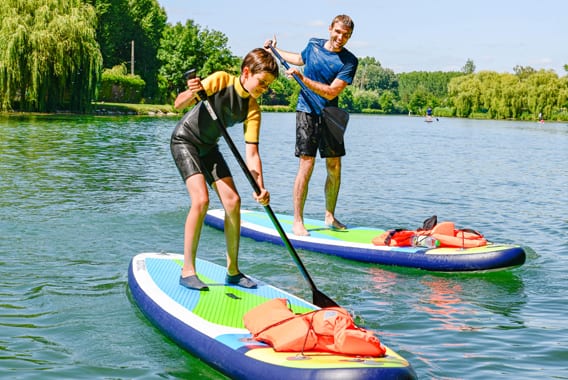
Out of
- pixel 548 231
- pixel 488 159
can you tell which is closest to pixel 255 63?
pixel 548 231

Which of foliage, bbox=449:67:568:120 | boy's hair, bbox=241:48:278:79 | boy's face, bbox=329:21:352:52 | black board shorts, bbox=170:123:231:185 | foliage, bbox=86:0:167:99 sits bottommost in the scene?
black board shorts, bbox=170:123:231:185

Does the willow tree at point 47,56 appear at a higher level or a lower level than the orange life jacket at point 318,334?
higher

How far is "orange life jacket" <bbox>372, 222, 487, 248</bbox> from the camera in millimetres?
7879

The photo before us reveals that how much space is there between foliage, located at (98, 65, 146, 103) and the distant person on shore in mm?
49261

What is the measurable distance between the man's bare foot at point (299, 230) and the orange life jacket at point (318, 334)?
388 centimetres

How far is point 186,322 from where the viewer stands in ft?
16.9

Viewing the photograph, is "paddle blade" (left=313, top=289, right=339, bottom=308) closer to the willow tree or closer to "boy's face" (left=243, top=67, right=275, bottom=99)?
"boy's face" (left=243, top=67, right=275, bottom=99)

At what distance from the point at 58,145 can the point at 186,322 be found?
723 inches

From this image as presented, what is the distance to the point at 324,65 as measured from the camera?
8594 millimetres

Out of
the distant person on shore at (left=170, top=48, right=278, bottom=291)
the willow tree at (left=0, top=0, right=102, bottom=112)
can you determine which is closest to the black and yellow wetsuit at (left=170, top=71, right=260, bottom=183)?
the distant person on shore at (left=170, top=48, right=278, bottom=291)

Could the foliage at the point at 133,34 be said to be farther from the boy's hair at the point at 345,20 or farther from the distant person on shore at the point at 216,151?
the distant person on shore at the point at 216,151

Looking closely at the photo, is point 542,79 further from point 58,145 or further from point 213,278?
point 213,278

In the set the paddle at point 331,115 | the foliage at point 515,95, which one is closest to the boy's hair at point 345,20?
the paddle at point 331,115

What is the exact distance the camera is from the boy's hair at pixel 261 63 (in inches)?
218
